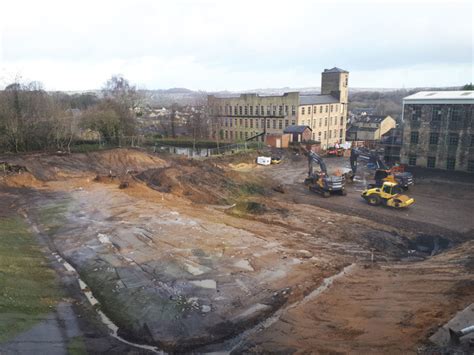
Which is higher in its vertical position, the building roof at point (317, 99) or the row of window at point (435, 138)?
the building roof at point (317, 99)

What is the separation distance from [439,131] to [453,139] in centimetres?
152

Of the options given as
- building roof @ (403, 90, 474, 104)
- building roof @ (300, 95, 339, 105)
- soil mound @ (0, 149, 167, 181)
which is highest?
building roof @ (403, 90, 474, 104)

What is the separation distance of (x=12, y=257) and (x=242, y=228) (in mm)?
11816

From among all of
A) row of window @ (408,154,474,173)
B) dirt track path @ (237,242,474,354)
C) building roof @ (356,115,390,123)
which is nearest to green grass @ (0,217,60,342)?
dirt track path @ (237,242,474,354)

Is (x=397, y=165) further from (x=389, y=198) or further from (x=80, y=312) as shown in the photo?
(x=80, y=312)

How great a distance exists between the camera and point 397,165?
4153 centimetres

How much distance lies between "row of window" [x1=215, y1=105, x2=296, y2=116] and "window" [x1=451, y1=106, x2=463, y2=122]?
25990 millimetres

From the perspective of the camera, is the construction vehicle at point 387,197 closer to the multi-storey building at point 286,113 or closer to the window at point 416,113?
the window at point 416,113

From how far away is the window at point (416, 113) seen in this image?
4059 centimetres

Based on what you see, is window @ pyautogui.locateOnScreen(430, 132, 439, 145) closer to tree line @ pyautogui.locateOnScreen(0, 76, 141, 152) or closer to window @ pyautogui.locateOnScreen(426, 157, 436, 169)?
window @ pyautogui.locateOnScreen(426, 157, 436, 169)

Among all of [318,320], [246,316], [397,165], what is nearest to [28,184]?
[246,316]

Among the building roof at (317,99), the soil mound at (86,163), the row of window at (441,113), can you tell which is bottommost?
the soil mound at (86,163)

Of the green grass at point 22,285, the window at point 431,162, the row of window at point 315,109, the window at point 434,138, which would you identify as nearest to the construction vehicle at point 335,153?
the row of window at point 315,109

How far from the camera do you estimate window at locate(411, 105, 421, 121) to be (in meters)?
40.6
